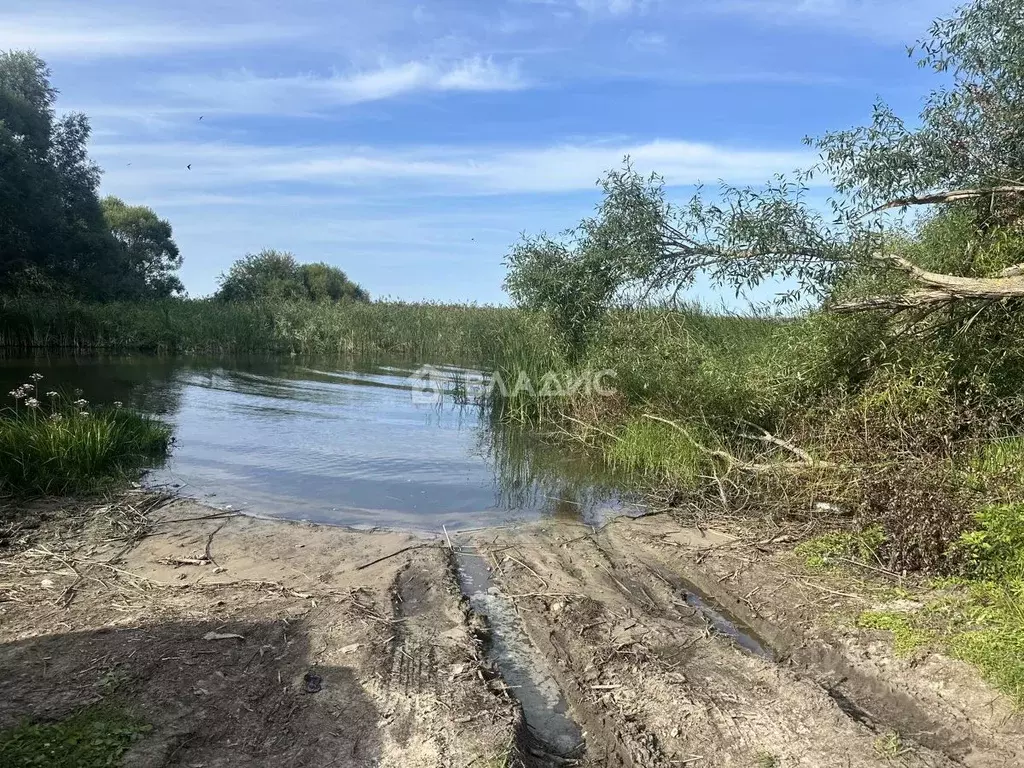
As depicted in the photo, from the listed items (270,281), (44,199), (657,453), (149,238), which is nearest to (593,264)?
(657,453)

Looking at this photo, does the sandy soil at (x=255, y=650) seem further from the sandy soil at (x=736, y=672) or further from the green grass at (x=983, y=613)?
the green grass at (x=983, y=613)

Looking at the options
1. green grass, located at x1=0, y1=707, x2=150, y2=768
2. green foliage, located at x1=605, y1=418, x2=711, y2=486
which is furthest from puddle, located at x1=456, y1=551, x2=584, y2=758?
green foliage, located at x1=605, y1=418, x2=711, y2=486

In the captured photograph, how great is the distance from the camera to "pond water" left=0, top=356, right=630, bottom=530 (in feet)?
26.7

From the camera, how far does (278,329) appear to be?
98.4ft

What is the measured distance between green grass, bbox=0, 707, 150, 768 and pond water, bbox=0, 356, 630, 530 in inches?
162

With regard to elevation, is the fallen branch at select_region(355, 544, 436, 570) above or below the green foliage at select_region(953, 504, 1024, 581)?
below

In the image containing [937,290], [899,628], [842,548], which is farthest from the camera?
[937,290]

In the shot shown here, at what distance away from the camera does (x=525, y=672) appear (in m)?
4.14

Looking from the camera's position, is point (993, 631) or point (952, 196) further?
point (952, 196)

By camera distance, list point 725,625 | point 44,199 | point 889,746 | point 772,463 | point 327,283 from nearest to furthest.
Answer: point 889,746
point 725,625
point 772,463
point 44,199
point 327,283

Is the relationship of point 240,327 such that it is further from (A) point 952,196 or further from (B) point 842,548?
(B) point 842,548

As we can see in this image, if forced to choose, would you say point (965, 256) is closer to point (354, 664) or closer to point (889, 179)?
point (889, 179)

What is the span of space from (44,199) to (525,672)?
2594 centimetres

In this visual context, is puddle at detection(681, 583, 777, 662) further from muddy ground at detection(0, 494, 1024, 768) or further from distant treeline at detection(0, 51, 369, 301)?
distant treeline at detection(0, 51, 369, 301)
